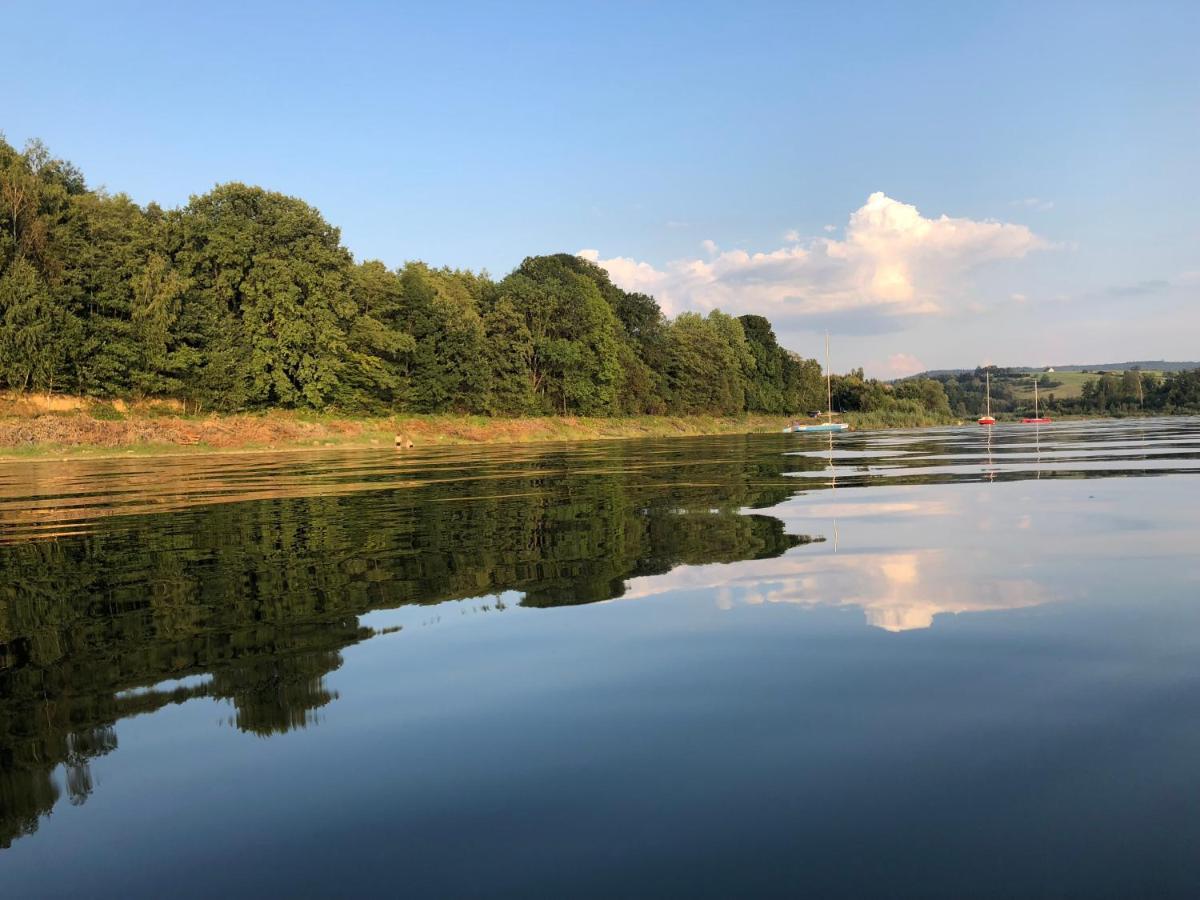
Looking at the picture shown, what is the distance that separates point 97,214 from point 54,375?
16493 mm

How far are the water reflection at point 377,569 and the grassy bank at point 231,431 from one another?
29375 mm

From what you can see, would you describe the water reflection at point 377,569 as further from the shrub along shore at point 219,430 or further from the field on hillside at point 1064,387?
the field on hillside at point 1064,387

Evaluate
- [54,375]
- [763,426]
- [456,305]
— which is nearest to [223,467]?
[54,375]

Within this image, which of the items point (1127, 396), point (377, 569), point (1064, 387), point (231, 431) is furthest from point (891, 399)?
point (377, 569)

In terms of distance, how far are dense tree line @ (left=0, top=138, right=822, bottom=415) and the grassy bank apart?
2441 millimetres

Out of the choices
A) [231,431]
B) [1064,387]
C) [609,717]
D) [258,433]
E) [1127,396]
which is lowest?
[609,717]

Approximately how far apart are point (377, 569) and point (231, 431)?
5013 centimetres

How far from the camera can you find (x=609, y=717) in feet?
15.9

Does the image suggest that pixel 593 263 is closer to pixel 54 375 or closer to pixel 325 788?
pixel 54 375

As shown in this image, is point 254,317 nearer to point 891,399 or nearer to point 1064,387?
point 891,399

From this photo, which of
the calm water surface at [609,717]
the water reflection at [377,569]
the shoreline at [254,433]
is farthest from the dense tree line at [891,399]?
the calm water surface at [609,717]

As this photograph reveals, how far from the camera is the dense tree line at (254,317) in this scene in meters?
53.8

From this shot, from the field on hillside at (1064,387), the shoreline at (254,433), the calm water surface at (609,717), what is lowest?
the calm water surface at (609,717)

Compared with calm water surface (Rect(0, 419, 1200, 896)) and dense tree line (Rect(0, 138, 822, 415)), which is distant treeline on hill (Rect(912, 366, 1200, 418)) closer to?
dense tree line (Rect(0, 138, 822, 415))
